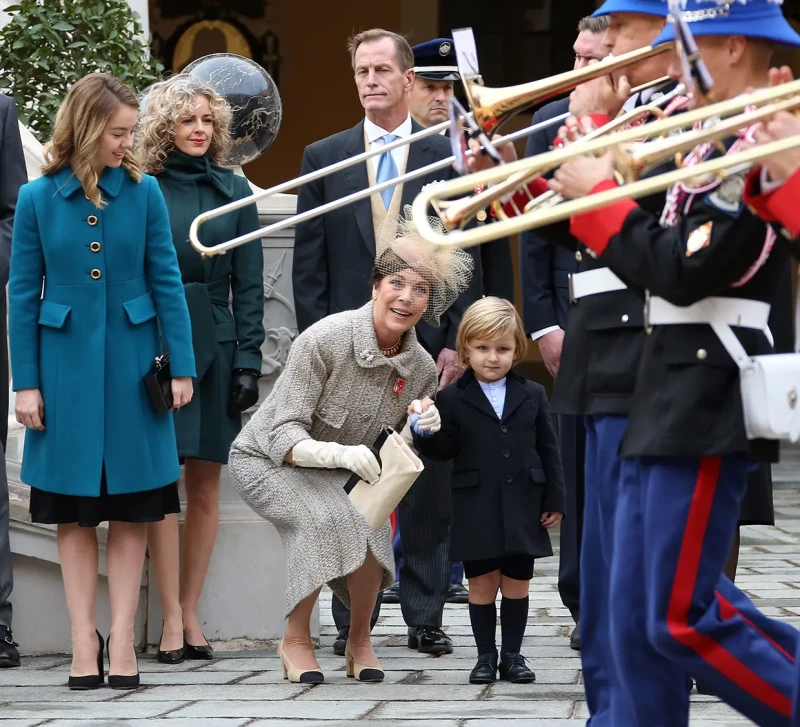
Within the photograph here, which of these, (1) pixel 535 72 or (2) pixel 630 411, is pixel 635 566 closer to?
(2) pixel 630 411

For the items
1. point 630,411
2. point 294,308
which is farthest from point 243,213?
point 630,411

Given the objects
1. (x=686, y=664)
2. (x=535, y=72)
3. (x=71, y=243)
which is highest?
(x=535, y=72)

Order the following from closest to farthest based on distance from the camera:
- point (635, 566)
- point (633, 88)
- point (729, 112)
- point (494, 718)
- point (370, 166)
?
point (729, 112), point (635, 566), point (633, 88), point (494, 718), point (370, 166)

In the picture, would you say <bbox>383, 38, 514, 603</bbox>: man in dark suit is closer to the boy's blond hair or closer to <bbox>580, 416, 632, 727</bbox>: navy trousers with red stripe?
the boy's blond hair

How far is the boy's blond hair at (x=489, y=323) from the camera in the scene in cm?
505

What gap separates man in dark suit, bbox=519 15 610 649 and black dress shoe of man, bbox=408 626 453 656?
0.41 meters

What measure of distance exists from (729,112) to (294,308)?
299 centimetres

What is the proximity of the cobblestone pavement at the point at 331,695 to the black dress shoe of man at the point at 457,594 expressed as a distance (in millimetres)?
563

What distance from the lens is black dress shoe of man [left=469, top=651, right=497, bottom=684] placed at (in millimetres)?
4859

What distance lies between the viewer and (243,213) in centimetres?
557

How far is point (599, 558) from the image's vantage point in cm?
370

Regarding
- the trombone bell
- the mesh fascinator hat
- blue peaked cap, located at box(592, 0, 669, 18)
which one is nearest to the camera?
the trombone bell

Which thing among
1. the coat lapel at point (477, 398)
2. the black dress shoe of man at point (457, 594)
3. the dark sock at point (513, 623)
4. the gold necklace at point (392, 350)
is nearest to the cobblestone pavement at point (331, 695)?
the dark sock at point (513, 623)

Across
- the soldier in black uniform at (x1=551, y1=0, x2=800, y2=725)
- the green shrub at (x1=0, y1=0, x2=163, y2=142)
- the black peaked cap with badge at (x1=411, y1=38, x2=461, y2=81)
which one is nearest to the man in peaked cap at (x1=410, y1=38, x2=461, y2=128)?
the black peaked cap with badge at (x1=411, y1=38, x2=461, y2=81)
